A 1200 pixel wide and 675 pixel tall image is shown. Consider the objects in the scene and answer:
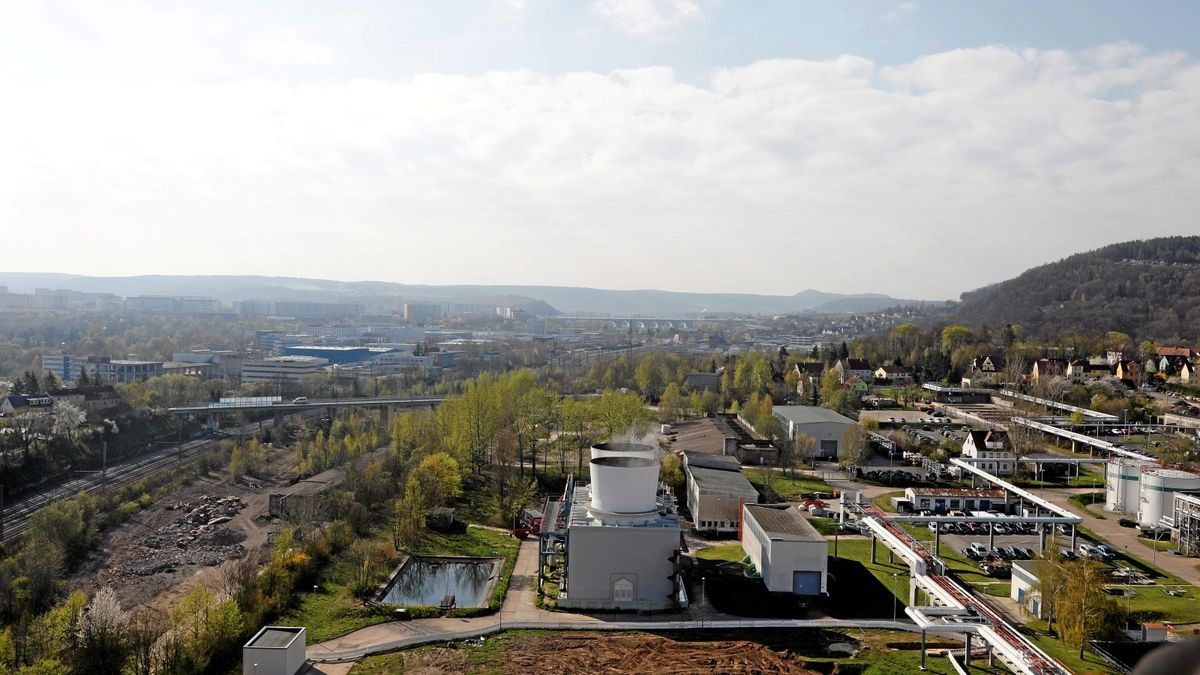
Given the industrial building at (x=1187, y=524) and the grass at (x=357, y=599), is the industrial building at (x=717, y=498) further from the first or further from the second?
the industrial building at (x=1187, y=524)

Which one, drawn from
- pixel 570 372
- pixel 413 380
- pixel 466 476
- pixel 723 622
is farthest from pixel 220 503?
pixel 570 372

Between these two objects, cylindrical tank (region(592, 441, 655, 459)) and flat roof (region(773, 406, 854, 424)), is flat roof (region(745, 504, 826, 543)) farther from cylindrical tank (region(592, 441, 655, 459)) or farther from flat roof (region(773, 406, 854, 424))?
flat roof (region(773, 406, 854, 424))

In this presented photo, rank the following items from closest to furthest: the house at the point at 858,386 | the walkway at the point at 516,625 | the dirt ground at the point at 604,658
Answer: the dirt ground at the point at 604,658 < the walkway at the point at 516,625 < the house at the point at 858,386

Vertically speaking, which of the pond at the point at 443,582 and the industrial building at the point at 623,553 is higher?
the industrial building at the point at 623,553

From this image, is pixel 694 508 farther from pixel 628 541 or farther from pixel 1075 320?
pixel 1075 320

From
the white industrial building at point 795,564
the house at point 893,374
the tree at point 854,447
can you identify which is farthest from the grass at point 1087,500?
the house at point 893,374

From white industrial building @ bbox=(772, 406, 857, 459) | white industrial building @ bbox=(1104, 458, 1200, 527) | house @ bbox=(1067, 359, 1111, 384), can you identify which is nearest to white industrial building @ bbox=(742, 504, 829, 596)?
white industrial building @ bbox=(1104, 458, 1200, 527)

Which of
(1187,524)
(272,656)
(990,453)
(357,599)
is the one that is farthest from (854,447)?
(272,656)
